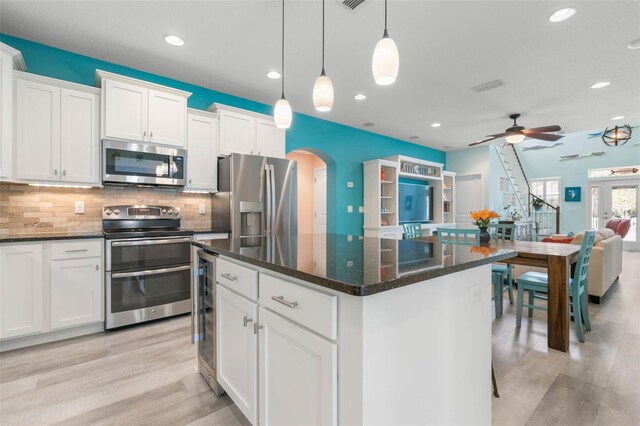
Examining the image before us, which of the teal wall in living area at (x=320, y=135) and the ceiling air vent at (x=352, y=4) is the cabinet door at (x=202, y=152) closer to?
the teal wall in living area at (x=320, y=135)

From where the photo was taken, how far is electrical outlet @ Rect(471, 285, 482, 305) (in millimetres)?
1407

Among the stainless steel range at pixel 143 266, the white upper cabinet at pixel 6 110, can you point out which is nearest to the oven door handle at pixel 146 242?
the stainless steel range at pixel 143 266

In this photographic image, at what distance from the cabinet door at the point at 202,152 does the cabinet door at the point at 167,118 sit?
0.13 meters

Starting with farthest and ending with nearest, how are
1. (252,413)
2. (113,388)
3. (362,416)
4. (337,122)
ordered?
(337,122), (113,388), (252,413), (362,416)

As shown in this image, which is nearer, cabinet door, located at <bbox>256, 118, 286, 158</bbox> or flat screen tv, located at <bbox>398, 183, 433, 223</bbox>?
cabinet door, located at <bbox>256, 118, 286, 158</bbox>

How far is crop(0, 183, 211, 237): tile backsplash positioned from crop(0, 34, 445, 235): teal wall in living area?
1.14 metres

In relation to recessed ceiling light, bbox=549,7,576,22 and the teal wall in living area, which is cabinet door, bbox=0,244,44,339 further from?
recessed ceiling light, bbox=549,7,576,22

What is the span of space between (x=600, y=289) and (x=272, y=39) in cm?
462

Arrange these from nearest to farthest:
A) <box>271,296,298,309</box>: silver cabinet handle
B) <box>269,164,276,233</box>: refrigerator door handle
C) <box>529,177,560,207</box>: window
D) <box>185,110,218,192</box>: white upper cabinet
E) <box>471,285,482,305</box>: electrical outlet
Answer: <box>271,296,298,309</box>: silver cabinet handle < <box>471,285,482,305</box>: electrical outlet < <box>185,110,218,192</box>: white upper cabinet < <box>269,164,276,233</box>: refrigerator door handle < <box>529,177,560,207</box>: window

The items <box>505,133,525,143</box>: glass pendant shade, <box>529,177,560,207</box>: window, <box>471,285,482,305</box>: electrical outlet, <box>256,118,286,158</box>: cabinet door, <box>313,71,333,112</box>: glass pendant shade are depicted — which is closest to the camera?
<box>471,285,482,305</box>: electrical outlet

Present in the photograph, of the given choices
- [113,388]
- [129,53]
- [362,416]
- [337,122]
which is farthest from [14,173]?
[337,122]

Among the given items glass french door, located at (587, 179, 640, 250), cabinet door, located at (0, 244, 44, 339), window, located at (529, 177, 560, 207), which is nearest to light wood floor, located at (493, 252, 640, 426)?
cabinet door, located at (0, 244, 44, 339)

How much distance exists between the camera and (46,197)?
9.80 feet

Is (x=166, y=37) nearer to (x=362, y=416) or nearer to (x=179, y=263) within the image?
(x=179, y=263)
